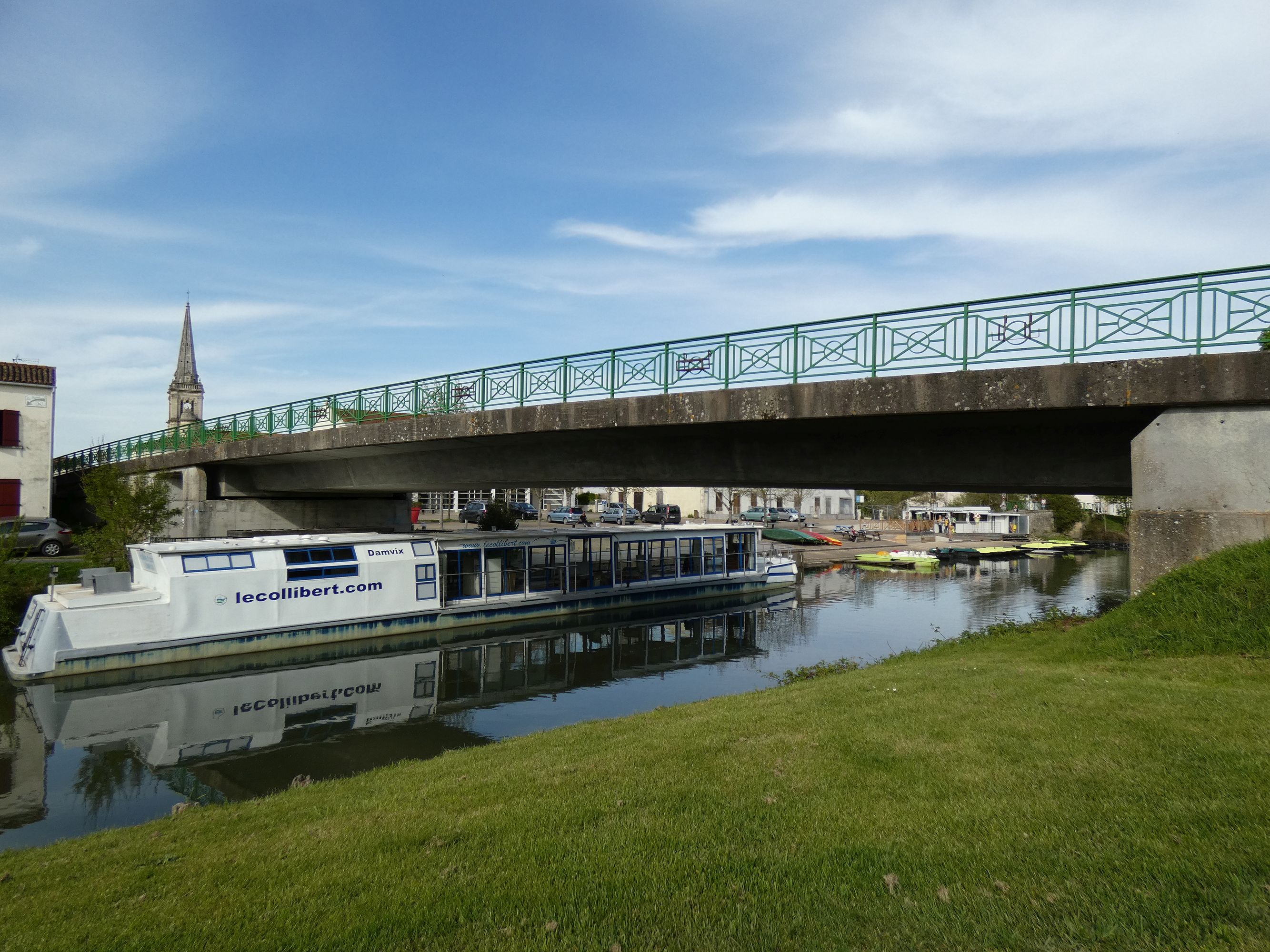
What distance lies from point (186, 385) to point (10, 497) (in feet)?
281

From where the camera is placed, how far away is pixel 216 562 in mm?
19469

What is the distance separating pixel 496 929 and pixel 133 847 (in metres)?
3.61

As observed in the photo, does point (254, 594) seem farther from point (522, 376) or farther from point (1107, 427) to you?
point (1107, 427)

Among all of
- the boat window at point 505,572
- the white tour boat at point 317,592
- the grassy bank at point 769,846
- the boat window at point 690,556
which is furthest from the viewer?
the boat window at point 690,556

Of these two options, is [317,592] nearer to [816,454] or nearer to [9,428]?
[816,454]

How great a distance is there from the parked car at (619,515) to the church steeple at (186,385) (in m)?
70.8

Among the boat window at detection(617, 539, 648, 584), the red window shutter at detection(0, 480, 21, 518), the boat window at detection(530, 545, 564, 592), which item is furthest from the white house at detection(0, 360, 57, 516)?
the boat window at detection(617, 539, 648, 584)

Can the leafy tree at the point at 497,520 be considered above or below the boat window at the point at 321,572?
above

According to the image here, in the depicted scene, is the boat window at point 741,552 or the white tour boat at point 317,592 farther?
the boat window at point 741,552

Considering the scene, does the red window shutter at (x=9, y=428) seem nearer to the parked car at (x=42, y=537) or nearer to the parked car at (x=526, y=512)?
the parked car at (x=42, y=537)

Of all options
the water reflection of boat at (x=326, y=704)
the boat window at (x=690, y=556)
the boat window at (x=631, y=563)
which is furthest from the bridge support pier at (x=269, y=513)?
the water reflection of boat at (x=326, y=704)

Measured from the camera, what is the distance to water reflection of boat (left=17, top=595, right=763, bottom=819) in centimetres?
1216

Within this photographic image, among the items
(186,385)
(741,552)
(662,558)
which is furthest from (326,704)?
(186,385)

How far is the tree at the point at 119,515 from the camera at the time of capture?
2336 cm
